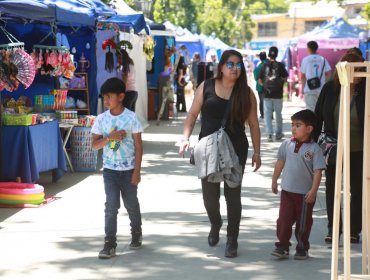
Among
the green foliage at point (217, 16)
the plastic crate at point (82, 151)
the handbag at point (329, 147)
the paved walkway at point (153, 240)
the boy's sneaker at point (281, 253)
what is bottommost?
the paved walkway at point (153, 240)

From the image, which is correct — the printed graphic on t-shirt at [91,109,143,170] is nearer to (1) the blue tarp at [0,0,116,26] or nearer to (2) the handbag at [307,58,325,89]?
(1) the blue tarp at [0,0,116,26]

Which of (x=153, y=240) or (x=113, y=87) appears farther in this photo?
(x=153, y=240)

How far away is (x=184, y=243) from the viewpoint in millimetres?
7680

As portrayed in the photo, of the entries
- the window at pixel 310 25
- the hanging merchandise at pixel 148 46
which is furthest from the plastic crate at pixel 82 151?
the window at pixel 310 25

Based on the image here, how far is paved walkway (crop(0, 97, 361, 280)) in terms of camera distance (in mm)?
6680

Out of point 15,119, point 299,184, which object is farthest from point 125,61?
point 299,184

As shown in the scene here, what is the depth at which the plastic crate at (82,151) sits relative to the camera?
40.4 feet

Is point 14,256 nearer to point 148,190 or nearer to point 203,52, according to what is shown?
point 148,190

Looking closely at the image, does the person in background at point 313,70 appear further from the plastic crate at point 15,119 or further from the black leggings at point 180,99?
the black leggings at point 180,99

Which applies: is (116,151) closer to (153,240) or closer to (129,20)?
(153,240)

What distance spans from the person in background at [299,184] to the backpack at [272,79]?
31.2 ft

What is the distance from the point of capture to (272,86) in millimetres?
16578

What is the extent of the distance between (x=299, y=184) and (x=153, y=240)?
5.00 ft

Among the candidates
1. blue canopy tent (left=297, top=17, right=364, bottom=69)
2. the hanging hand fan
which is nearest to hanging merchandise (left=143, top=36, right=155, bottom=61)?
the hanging hand fan
